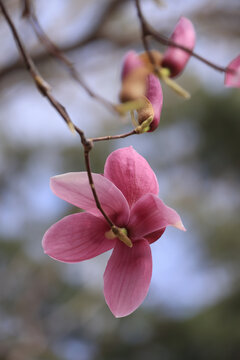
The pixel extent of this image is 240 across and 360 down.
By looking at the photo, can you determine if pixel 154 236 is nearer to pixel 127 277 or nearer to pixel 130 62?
pixel 127 277

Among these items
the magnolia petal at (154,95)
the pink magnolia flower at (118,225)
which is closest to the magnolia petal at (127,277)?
the pink magnolia flower at (118,225)

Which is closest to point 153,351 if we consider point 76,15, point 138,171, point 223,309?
point 223,309

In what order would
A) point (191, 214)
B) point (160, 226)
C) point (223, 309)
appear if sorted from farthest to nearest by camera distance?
point (191, 214) → point (223, 309) → point (160, 226)

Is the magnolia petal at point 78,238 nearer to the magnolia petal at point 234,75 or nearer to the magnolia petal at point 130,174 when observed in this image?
the magnolia petal at point 130,174

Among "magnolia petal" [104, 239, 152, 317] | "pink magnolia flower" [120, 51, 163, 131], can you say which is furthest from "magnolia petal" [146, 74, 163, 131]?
"magnolia petal" [104, 239, 152, 317]

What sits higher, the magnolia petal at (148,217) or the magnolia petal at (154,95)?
the magnolia petal at (154,95)

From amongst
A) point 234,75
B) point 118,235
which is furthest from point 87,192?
point 234,75

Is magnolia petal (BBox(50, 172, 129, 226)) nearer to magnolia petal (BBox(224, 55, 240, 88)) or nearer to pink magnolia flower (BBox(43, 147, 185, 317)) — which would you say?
pink magnolia flower (BBox(43, 147, 185, 317))

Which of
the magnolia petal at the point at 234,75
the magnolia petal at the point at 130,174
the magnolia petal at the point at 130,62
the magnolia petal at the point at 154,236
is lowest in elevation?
the magnolia petal at the point at 154,236

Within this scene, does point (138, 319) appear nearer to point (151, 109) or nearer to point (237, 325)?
point (237, 325)

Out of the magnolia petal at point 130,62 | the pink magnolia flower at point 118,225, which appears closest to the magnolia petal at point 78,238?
the pink magnolia flower at point 118,225
